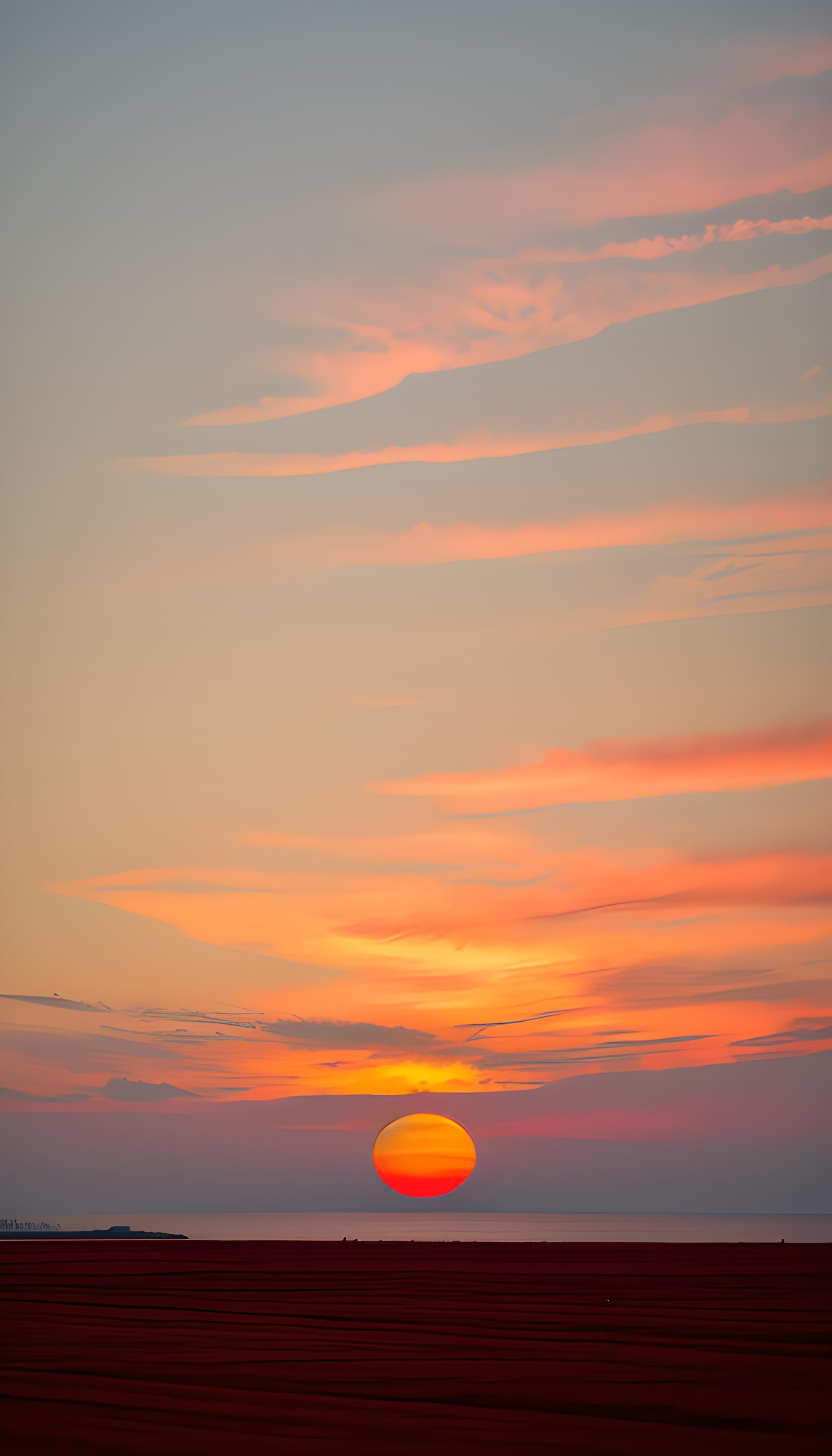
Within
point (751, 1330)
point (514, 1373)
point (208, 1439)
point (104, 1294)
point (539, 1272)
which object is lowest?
point (208, 1439)

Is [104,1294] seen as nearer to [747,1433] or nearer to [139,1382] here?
[139,1382]

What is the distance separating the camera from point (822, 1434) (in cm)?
1161

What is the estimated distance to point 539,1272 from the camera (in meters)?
38.2

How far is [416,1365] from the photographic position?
54.0 feet

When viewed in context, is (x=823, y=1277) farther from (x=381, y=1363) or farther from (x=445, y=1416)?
(x=445, y=1416)

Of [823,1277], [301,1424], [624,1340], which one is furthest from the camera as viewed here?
[823,1277]

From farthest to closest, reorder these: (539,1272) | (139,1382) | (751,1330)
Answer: (539,1272), (751,1330), (139,1382)

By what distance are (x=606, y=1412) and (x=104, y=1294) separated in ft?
63.7

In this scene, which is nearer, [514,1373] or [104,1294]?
[514,1373]

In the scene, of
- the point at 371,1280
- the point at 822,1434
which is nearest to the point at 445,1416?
the point at 822,1434

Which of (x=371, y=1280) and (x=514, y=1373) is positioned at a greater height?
(x=371, y=1280)

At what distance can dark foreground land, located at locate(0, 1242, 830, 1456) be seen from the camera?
38.0ft

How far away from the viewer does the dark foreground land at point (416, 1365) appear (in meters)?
11.6

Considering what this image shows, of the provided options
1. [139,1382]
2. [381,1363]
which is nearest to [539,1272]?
[381,1363]
